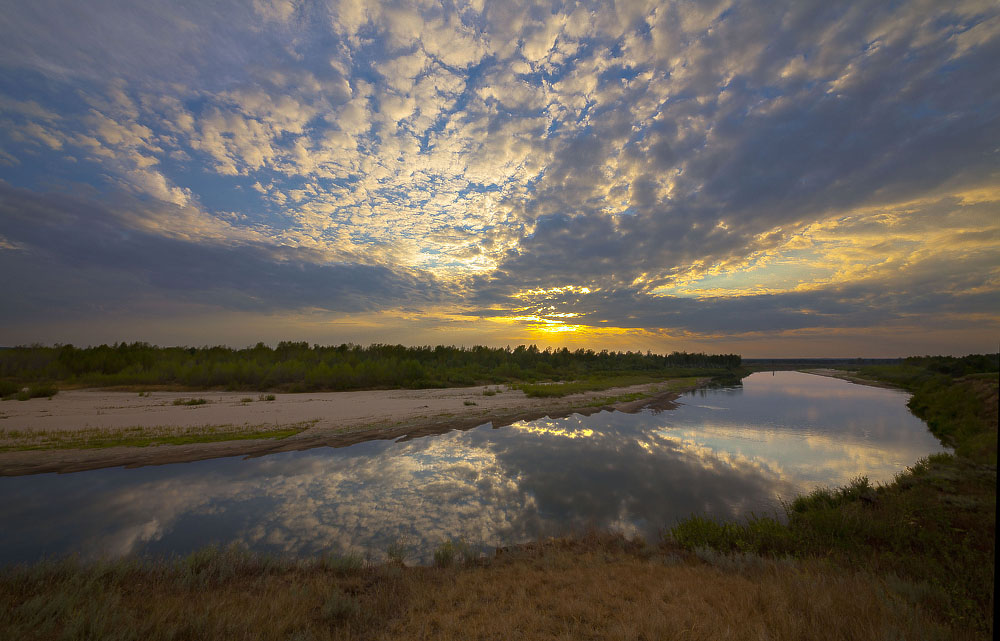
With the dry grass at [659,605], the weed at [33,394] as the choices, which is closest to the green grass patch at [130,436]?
the dry grass at [659,605]

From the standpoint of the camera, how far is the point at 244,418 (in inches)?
1065

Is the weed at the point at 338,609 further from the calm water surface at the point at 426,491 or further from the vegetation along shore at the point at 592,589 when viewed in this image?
the calm water surface at the point at 426,491

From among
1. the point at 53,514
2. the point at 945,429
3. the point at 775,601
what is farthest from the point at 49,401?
the point at 945,429

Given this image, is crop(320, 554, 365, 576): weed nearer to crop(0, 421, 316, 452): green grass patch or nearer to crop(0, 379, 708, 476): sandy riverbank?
crop(0, 379, 708, 476): sandy riverbank

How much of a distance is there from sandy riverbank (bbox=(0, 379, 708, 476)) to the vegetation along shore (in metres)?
13.5

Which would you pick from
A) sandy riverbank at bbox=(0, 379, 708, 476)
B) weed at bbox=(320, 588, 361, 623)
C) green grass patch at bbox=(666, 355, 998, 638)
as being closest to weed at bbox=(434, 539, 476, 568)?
weed at bbox=(320, 588, 361, 623)

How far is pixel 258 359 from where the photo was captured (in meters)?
63.2

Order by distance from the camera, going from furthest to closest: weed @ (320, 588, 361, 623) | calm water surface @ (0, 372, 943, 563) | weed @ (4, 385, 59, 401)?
weed @ (4, 385, 59, 401), calm water surface @ (0, 372, 943, 563), weed @ (320, 588, 361, 623)

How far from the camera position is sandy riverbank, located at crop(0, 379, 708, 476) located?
16875mm

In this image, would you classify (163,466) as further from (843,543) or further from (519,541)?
(843,543)

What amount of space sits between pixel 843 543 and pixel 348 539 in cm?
1256

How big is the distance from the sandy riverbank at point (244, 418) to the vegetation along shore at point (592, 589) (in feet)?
44.2

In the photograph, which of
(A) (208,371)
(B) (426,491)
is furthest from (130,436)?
(A) (208,371)

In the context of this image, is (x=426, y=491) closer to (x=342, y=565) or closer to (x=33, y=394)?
(x=342, y=565)
